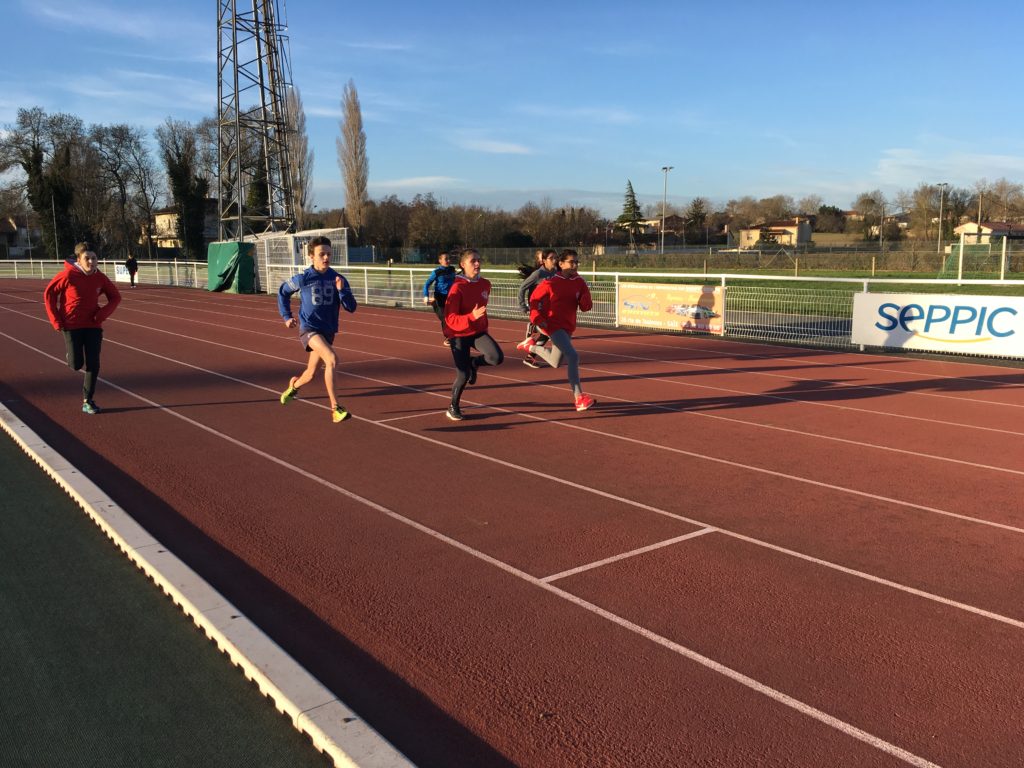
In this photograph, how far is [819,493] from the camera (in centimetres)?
641

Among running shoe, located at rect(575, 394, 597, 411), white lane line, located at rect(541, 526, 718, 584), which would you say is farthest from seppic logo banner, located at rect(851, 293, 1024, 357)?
white lane line, located at rect(541, 526, 718, 584)

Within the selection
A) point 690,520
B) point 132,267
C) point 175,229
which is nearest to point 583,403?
point 690,520

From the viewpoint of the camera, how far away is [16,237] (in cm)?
9775

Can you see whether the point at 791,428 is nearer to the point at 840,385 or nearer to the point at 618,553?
the point at 840,385

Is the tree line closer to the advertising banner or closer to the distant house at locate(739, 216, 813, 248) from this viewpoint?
the distant house at locate(739, 216, 813, 248)

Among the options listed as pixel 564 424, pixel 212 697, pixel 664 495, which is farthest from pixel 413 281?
pixel 212 697

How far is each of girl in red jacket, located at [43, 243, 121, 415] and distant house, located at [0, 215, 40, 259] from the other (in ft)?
284

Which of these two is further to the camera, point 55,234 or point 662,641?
point 55,234

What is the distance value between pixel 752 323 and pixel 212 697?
15010mm

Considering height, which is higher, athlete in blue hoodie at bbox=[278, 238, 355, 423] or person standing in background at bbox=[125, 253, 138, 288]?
person standing in background at bbox=[125, 253, 138, 288]

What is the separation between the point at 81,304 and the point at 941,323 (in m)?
13.0

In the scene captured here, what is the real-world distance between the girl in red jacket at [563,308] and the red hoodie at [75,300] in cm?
476

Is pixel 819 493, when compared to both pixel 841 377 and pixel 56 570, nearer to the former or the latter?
pixel 56 570

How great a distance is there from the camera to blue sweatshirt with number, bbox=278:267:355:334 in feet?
28.0
